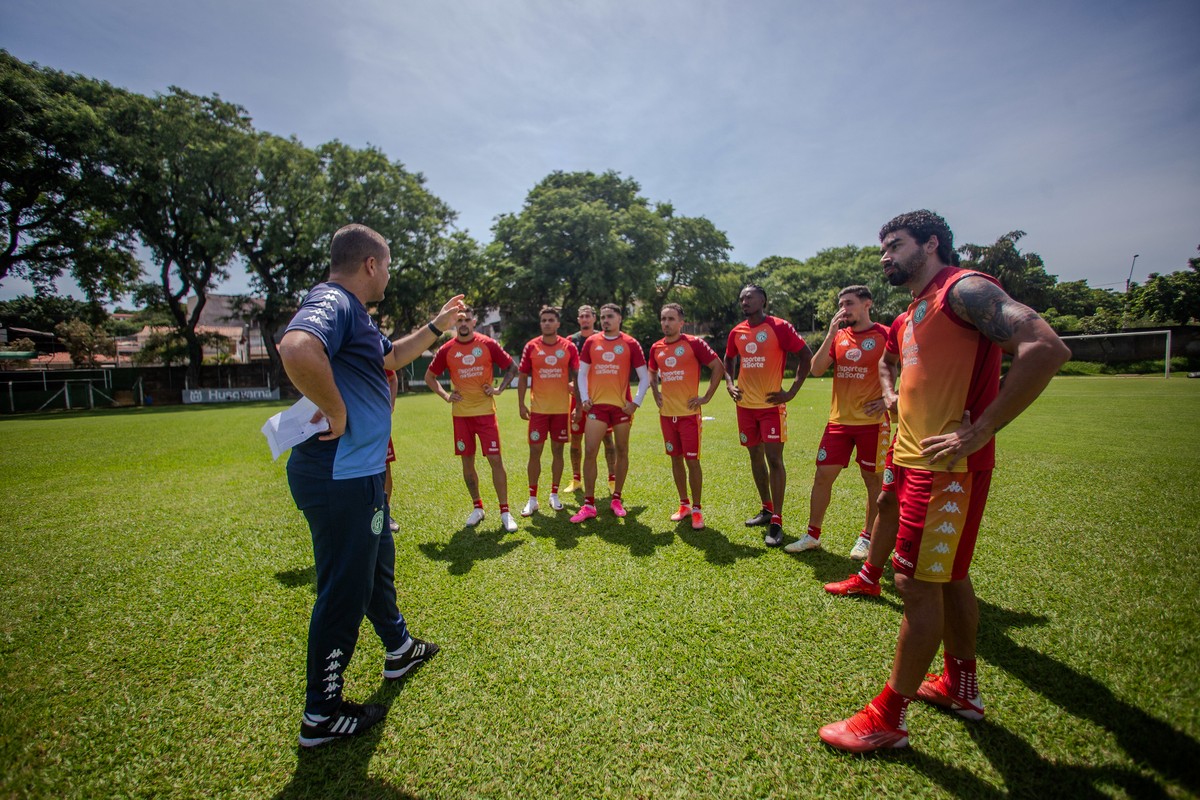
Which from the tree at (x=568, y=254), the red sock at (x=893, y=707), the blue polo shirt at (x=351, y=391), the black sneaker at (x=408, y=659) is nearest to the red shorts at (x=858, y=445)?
the red sock at (x=893, y=707)

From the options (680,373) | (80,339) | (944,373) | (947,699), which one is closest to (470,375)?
(680,373)

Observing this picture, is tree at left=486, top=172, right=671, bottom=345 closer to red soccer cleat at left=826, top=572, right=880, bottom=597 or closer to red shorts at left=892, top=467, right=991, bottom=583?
red soccer cleat at left=826, top=572, right=880, bottom=597

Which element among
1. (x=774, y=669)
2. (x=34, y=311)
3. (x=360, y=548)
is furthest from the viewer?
(x=34, y=311)

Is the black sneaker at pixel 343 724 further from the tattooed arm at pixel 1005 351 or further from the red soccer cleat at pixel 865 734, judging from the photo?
the tattooed arm at pixel 1005 351

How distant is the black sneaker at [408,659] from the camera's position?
2.89 metres

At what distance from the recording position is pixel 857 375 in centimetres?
446

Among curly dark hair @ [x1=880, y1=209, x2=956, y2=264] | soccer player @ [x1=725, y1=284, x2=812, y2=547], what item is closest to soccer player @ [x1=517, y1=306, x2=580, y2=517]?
soccer player @ [x1=725, y1=284, x2=812, y2=547]

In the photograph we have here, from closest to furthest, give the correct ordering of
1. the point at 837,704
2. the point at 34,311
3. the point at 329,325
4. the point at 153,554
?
the point at 329,325, the point at 837,704, the point at 153,554, the point at 34,311

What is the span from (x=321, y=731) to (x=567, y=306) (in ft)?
113

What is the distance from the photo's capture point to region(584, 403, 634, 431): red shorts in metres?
5.77

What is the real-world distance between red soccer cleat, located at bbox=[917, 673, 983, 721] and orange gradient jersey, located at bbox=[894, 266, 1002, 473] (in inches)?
48.1

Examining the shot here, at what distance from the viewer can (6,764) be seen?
2238 millimetres

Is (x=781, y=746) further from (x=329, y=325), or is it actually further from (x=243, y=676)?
(x=243, y=676)

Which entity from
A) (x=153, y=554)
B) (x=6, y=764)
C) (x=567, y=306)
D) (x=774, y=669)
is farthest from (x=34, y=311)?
(x=774, y=669)
